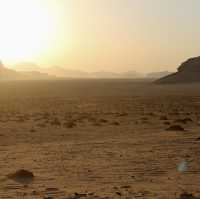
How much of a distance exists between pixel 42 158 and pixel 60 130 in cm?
994

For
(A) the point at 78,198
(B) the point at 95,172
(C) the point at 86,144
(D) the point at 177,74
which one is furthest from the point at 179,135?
(D) the point at 177,74

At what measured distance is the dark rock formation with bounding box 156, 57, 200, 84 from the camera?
158 metres

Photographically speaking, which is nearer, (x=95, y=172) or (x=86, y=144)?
(x=95, y=172)

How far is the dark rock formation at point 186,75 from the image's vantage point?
15793 centimetres

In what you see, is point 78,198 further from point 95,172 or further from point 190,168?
point 190,168

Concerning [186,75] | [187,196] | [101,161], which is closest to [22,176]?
[101,161]

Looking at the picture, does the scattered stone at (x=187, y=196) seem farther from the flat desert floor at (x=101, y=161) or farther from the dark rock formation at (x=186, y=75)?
the dark rock formation at (x=186, y=75)

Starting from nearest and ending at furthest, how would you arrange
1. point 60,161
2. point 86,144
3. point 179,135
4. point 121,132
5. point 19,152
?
point 60,161, point 19,152, point 86,144, point 179,135, point 121,132

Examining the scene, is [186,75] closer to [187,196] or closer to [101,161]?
[101,161]

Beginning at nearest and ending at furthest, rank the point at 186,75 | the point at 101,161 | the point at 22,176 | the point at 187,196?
the point at 187,196, the point at 22,176, the point at 101,161, the point at 186,75

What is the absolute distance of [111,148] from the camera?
1938cm

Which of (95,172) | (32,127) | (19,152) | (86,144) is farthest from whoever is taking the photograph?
(32,127)

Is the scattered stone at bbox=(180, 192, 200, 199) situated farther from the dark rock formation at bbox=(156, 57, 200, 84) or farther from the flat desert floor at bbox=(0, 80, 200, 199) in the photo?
the dark rock formation at bbox=(156, 57, 200, 84)

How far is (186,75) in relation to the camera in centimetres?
16438
